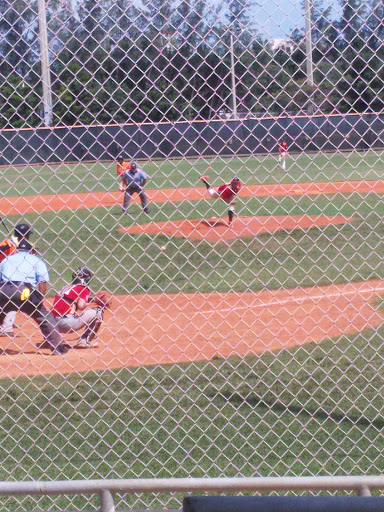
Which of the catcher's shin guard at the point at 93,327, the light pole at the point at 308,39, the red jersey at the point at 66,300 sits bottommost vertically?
the light pole at the point at 308,39

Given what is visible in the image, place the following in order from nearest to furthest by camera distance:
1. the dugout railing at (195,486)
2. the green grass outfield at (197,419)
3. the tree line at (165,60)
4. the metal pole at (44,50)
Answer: the dugout railing at (195,486) < the metal pole at (44,50) < the tree line at (165,60) < the green grass outfield at (197,419)

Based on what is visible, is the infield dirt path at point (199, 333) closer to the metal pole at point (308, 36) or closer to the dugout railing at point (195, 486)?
the metal pole at point (308, 36)

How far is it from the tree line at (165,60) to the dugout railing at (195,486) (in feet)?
5.37

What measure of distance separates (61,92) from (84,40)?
10.4 inches

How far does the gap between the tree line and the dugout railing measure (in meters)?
1.64

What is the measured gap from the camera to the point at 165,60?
12.3 ft

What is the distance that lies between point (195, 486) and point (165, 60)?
1.94 m

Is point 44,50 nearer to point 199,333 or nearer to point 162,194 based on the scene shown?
point 199,333

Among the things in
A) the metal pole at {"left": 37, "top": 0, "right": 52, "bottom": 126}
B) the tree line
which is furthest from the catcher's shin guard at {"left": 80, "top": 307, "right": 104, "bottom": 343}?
the metal pole at {"left": 37, "top": 0, "right": 52, "bottom": 126}

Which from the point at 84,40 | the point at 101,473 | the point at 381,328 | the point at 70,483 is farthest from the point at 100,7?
the point at 381,328

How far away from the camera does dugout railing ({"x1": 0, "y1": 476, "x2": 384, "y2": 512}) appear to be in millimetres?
3113

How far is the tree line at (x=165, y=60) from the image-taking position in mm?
3680

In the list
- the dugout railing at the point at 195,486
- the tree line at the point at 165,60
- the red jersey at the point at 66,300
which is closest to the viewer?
the dugout railing at the point at 195,486

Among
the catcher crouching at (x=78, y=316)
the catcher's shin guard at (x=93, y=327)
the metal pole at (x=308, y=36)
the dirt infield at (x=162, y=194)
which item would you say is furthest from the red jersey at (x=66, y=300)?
the metal pole at (x=308, y=36)
